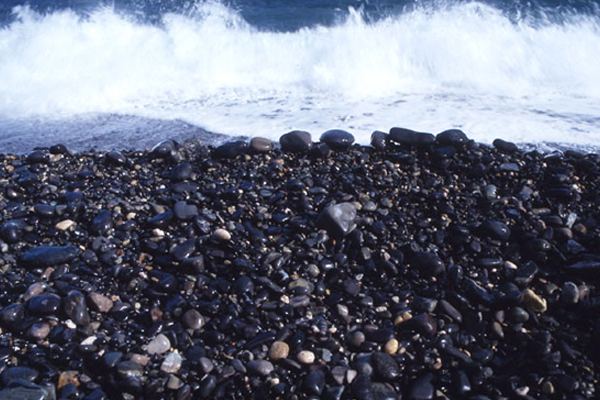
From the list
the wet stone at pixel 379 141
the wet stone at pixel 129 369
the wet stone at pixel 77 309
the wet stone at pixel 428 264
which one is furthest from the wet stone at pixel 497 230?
the wet stone at pixel 77 309

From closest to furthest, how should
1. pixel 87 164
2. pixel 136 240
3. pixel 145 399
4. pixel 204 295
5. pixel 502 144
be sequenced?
pixel 145 399, pixel 204 295, pixel 136 240, pixel 87 164, pixel 502 144

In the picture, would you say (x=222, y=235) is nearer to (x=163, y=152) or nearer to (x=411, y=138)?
(x=163, y=152)

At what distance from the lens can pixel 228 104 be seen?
257 inches

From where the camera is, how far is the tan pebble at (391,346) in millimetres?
2420

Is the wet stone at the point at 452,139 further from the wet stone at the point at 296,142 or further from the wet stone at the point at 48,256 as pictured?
the wet stone at the point at 48,256

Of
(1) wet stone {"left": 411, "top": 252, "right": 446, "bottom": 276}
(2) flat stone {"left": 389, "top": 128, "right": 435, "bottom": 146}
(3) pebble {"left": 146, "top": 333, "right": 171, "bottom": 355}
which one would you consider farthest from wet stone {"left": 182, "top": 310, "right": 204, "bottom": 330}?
(2) flat stone {"left": 389, "top": 128, "right": 435, "bottom": 146}

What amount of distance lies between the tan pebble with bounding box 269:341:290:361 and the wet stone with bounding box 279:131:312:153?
2324 mm

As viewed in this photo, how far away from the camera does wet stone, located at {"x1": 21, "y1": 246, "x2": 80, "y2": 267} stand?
2.86m

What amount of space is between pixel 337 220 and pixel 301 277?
1.72 ft

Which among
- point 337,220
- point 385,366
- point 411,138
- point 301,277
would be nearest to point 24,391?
point 301,277

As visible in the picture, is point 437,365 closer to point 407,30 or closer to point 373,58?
point 373,58

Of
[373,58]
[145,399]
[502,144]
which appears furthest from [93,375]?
[373,58]

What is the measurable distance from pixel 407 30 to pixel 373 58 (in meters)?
1.11

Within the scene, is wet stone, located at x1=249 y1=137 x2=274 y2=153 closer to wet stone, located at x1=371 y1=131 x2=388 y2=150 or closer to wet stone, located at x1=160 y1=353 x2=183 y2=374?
wet stone, located at x1=371 y1=131 x2=388 y2=150
